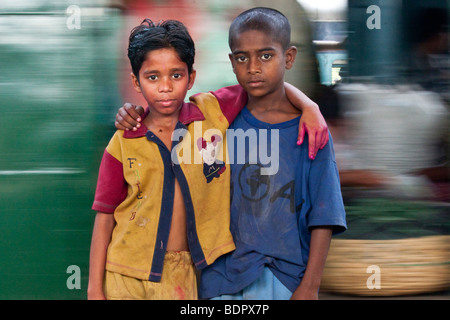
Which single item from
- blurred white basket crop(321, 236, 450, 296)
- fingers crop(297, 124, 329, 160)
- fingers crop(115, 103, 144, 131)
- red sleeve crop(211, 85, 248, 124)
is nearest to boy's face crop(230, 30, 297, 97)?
red sleeve crop(211, 85, 248, 124)

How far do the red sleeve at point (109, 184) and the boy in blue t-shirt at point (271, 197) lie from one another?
47 cm

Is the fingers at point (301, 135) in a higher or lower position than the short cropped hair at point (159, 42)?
lower

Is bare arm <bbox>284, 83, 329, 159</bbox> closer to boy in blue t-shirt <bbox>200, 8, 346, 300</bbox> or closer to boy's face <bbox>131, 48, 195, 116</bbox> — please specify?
boy in blue t-shirt <bbox>200, 8, 346, 300</bbox>

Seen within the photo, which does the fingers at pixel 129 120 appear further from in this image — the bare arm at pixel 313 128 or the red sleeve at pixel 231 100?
the bare arm at pixel 313 128

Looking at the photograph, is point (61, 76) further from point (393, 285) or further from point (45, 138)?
point (393, 285)

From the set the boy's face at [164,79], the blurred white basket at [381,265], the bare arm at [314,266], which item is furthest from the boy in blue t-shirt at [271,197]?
the blurred white basket at [381,265]

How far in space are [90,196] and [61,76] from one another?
0.67m

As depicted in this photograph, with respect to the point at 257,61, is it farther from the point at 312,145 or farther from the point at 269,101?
the point at 312,145

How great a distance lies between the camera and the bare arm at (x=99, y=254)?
2336 millimetres

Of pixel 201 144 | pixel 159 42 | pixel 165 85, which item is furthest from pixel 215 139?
pixel 159 42

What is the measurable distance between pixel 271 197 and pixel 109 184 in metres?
0.67

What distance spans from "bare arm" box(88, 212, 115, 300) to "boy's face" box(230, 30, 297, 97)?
80 centimetres

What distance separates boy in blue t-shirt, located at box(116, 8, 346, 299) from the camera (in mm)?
2299

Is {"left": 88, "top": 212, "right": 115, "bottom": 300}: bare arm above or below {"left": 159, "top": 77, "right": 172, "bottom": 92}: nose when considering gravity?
below
